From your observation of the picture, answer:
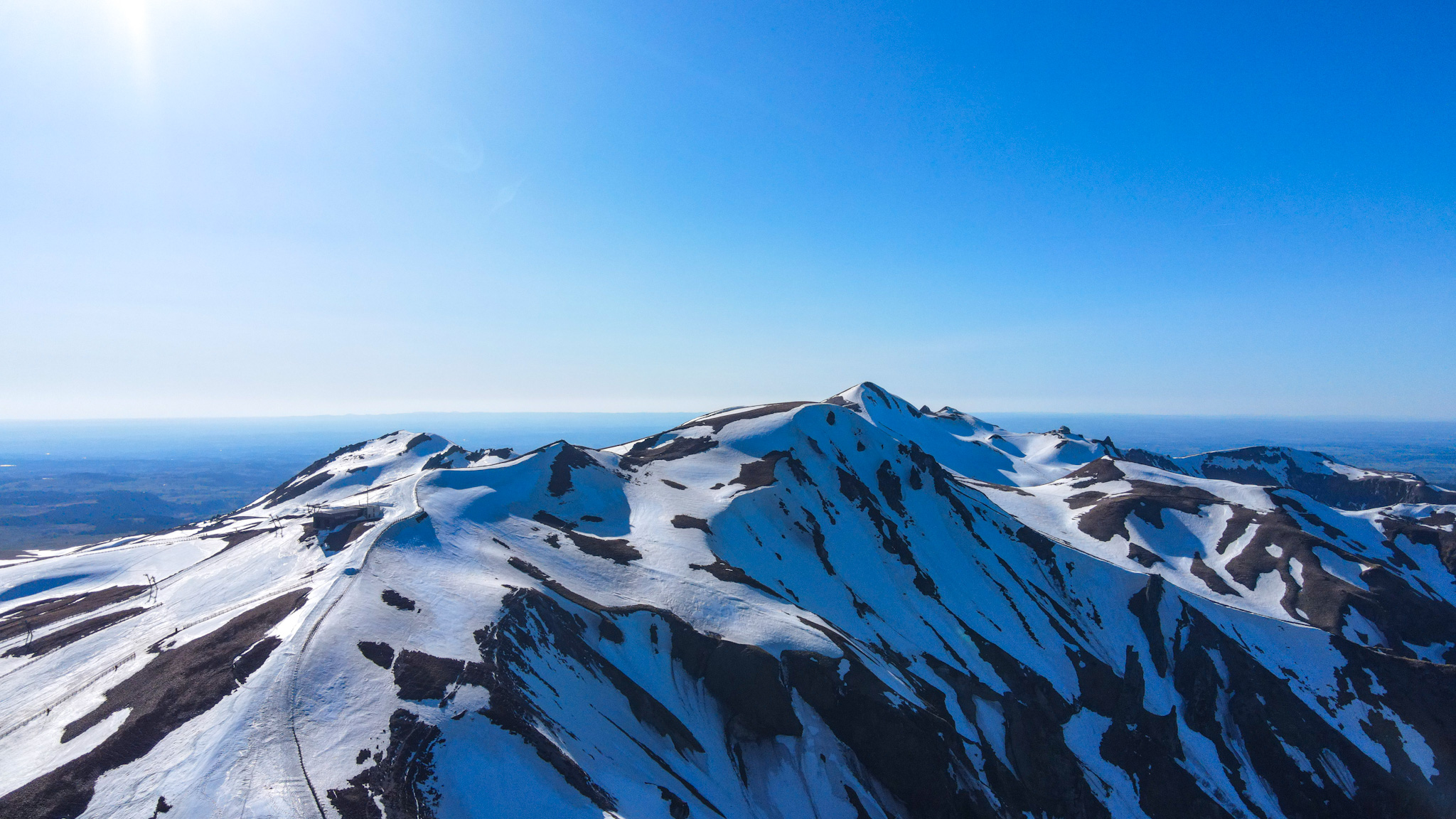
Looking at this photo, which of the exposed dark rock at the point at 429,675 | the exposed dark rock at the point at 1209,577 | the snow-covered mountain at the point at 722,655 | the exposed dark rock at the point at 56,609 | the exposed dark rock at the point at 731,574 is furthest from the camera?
the exposed dark rock at the point at 1209,577

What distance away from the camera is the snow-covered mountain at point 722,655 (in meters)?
30.8

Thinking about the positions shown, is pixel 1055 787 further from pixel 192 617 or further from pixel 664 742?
pixel 192 617

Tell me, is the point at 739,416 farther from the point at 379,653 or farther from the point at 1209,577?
the point at 1209,577

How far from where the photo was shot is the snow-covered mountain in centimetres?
3084

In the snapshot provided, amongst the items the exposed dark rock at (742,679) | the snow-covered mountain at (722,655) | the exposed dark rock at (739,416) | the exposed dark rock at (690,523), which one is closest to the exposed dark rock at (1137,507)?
the snow-covered mountain at (722,655)

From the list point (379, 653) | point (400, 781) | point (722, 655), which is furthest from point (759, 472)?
point (400, 781)

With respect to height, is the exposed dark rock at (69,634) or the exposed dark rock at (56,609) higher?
the exposed dark rock at (69,634)

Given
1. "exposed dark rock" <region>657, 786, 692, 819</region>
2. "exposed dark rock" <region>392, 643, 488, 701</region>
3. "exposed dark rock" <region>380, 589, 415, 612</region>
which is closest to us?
"exposed dark rock" <region>392, 643, 488, 701</region>

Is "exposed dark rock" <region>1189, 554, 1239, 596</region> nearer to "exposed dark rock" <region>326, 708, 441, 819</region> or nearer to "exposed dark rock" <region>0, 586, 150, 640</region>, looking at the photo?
"exposed dark rock" <region>326, 708, 441, 819</region>

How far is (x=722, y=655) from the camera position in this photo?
5284cm

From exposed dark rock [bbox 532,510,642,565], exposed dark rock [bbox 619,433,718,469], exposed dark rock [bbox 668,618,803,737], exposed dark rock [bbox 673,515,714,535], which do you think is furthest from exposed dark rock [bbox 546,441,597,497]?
exposed dark rock [bbox 668,618,803,737]

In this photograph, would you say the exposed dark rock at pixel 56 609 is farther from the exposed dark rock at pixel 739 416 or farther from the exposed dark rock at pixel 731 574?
the exposed dark rock at pixel 739 416

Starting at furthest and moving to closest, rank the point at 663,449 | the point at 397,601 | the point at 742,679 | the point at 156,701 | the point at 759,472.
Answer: the point at 663,449, the point at 759,472, the point at 742,679, the point at 397,601, the point at 156,701

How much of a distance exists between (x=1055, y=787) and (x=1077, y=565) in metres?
55.4
